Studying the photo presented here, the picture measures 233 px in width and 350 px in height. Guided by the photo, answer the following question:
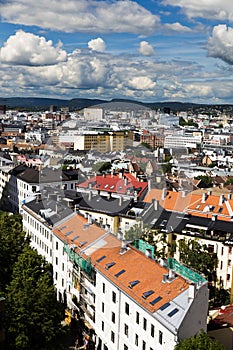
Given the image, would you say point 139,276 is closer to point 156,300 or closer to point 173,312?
point 156,300

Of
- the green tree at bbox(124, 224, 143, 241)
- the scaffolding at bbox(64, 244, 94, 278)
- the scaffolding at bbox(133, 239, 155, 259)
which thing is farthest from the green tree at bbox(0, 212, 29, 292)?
the scaffolding at bbox(133, 239, 155, 259)

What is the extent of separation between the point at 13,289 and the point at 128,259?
5.43 meters

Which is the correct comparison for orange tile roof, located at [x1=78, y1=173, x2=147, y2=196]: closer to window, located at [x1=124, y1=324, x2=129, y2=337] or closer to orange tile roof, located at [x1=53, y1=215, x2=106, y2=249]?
orange tile roof, located at [x1=53, y1=215, x2=106, y2=249]

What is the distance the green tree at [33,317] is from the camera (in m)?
20.1

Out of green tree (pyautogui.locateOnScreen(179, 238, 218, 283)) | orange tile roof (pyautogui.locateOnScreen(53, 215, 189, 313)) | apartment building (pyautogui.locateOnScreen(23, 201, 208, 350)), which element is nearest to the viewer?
apartment building (pyautogui.locateOnScreen(23, 201, 208, 350))

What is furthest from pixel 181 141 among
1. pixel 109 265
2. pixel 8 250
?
pixel 109 265

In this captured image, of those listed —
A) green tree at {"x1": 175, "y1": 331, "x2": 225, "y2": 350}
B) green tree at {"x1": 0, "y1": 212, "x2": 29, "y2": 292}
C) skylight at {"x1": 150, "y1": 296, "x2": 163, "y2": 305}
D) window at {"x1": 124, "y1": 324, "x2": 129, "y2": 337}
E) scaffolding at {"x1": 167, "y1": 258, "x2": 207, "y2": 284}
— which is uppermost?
scaffolding at {"x1": 167, "y1": 258, "x2": 207, "y2": 284}

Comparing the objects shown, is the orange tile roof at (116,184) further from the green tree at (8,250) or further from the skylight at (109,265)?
the skylight at (109,265)

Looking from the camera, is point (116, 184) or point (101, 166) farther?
point (101, 166)

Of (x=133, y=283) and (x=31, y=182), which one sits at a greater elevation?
(x=133, y=283)

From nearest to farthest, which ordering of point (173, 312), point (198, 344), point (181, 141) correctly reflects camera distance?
point (198, 344) → point (173, 312) → point (181, 141)

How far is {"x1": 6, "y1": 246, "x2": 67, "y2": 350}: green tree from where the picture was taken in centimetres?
2008

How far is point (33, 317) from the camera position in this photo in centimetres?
2041

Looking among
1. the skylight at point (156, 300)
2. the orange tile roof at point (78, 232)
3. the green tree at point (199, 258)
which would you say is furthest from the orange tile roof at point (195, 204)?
the skylight at point (156, 300)
